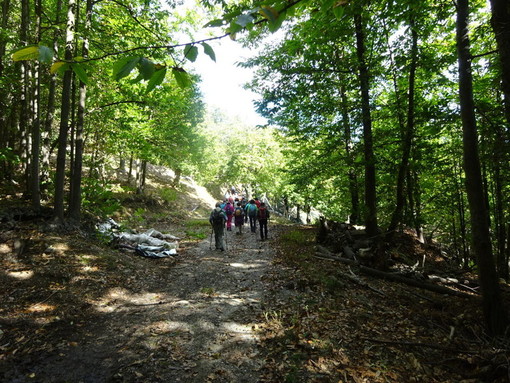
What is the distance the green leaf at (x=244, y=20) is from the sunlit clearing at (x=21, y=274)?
711 centimetres

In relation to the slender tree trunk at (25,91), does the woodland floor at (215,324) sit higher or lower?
lower

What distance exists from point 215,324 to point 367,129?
326 inches

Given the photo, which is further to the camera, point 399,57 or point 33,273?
point 399,57

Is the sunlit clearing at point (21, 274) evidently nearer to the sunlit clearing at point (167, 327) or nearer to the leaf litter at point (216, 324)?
the leaf litter at point (216, 324)

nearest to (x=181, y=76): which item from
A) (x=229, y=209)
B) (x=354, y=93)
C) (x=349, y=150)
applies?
(x=354, y=93)

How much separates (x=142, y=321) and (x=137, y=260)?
3928 mm

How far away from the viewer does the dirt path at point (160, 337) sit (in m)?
3.70

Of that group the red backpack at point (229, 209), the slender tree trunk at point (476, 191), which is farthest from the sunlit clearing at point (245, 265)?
the red backpack at point (229, 209)

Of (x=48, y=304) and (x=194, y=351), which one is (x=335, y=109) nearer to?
(x=194, y=351)

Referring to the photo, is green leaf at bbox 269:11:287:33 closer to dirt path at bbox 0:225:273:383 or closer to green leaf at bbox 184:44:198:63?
green leaf at bbox 184:44:198:63

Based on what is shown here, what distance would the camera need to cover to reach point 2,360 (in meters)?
3.77

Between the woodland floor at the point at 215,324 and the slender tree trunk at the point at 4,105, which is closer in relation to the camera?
the woodland floor at the point at 215,324

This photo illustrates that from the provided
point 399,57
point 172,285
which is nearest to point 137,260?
point 172,285

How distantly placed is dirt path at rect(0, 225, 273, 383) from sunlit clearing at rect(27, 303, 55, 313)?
23.0 inches
